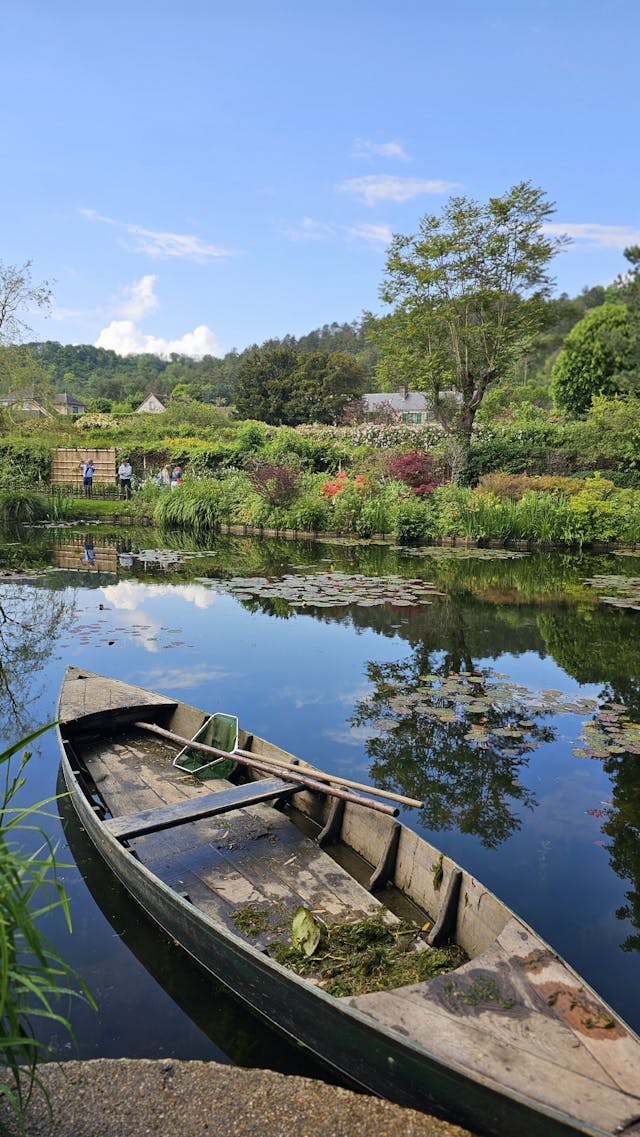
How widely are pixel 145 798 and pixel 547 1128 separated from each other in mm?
3120

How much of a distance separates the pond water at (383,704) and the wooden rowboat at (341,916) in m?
0.31

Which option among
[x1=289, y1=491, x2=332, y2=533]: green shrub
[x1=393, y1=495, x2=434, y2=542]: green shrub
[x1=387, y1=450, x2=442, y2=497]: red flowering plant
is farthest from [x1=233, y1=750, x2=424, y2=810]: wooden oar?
[x1=387, y1=450, x2=442, y2=497]: red flowering plant

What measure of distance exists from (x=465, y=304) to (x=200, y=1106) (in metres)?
20.9

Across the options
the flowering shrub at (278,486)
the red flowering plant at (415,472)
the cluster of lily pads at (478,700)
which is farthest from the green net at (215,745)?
the flowering shrub at (278,486)

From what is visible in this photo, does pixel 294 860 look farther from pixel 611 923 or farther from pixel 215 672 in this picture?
pixel 215 672

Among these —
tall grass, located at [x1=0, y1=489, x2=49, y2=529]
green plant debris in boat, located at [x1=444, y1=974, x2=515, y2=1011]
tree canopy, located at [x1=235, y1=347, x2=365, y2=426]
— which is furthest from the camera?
tree canopy, located at [x1=235, y1=347, x2=365, y2=426]

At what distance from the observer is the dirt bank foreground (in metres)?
2.30

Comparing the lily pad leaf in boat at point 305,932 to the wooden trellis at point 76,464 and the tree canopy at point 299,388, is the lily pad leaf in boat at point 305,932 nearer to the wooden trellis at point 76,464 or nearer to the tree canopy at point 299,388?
the wooden trellis at point 76,464

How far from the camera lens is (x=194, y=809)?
3875mm

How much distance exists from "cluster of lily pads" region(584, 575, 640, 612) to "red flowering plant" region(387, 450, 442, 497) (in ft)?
20.9

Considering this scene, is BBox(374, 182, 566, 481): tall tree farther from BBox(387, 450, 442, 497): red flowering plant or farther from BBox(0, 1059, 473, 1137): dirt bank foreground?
BBox(0, 1059, 473, 1137): dirt bank foreground

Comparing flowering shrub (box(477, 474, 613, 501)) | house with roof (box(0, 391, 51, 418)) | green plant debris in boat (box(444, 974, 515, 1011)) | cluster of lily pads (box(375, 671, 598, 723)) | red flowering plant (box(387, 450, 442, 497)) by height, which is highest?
house with roof (box(0, 391, 51, 418))

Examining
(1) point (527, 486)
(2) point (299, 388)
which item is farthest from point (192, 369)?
(1) point (527, 486)

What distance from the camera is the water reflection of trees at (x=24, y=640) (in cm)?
654
